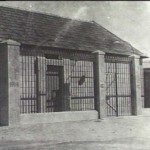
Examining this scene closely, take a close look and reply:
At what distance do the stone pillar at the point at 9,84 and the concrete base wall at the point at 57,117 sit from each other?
448mm

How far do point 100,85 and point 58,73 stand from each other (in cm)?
206

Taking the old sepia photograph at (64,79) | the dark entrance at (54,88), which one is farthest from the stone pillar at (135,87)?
the dark entrance at (54,88)

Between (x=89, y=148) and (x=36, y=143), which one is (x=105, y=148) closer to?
(x=89, y=148)

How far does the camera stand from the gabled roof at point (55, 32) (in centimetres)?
1528

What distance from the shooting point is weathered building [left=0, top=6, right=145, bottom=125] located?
12734 mm

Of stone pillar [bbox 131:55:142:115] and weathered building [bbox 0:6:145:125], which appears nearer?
weathered building [bbox 0:6:145:125]

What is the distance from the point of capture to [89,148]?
7.48 meters

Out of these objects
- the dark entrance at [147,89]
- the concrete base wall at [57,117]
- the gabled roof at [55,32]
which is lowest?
the concrete base wall at [57,117]

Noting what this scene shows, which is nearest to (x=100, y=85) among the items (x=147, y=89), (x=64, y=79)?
(x=64, y=79)

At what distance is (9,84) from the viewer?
40.9 feet

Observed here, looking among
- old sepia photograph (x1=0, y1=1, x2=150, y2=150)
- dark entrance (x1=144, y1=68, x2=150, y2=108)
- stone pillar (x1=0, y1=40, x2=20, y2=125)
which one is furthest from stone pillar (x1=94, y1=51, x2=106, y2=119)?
dark entrance (x1=144, y1=68, x2=150, y2=108)

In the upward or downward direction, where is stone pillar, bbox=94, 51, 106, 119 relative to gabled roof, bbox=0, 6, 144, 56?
downward

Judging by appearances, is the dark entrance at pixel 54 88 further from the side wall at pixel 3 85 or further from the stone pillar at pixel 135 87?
the stone pillar at pixel 135 87

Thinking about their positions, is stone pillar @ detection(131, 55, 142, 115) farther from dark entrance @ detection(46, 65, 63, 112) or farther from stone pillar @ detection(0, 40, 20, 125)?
stone pillar @ detection(0, 40, 20, 125)
